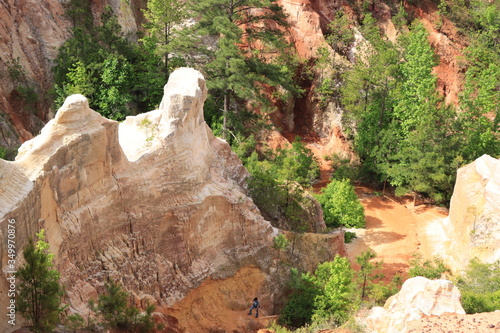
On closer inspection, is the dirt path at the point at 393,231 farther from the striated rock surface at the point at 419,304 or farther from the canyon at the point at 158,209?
the striated rock surface at the point at 419,304

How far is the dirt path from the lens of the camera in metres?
31.7

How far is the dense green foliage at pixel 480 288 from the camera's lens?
19.5 meters

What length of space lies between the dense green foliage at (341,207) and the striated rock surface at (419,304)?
16.3 meters

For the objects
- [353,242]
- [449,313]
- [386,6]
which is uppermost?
[386,6]

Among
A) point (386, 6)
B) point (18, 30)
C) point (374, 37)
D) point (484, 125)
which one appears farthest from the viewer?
point (386, 6)

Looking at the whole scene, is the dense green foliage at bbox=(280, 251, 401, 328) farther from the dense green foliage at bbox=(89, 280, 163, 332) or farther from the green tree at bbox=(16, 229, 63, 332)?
the green tree at bbox=(16, 229, 63, 332)

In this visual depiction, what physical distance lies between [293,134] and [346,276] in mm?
24807

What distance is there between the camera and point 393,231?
34.7 m

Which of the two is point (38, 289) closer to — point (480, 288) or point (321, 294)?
point (321, 294)

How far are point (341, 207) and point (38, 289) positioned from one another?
23.3 metres

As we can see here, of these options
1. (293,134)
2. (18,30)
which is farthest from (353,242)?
(18,30)

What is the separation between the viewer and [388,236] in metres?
34.1

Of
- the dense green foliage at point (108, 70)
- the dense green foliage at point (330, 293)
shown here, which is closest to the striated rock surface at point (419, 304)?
the dense green foliage at point (330, 293)

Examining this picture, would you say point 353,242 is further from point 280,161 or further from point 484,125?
point 484,125
